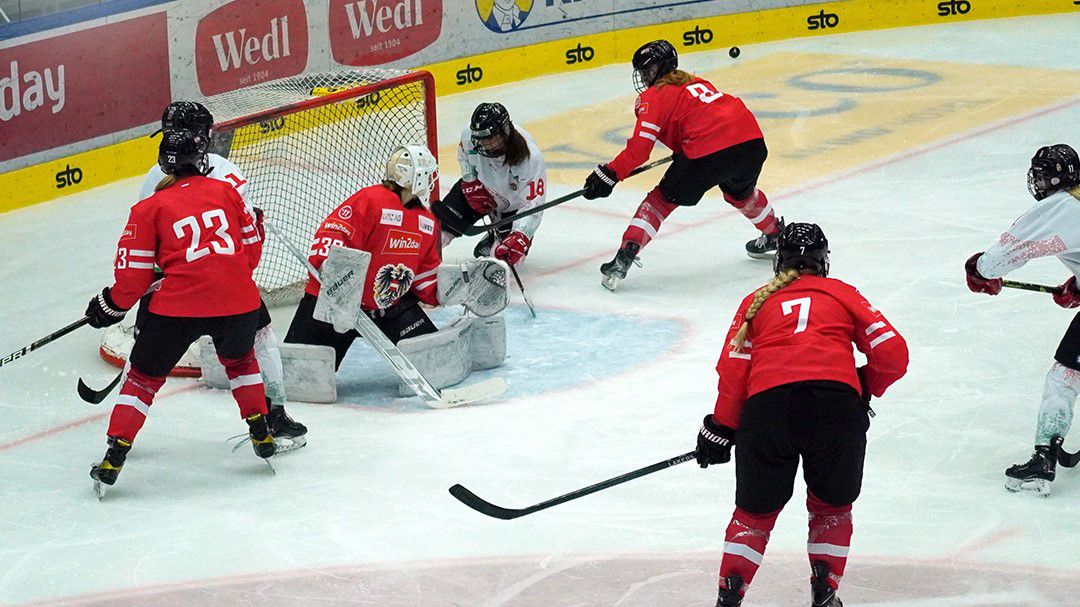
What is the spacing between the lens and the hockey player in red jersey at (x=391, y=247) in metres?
5.01

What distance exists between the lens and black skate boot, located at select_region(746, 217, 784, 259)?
6.59 m

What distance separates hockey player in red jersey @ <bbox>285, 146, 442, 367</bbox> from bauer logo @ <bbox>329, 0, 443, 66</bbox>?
12.5 feet

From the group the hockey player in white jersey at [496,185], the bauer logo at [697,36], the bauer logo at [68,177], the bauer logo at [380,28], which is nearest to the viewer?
the hockey player in white jersey at [496,185]

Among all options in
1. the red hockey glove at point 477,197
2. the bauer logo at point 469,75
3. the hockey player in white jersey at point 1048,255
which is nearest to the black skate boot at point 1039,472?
the hockey player in white jersey at point 1048,255

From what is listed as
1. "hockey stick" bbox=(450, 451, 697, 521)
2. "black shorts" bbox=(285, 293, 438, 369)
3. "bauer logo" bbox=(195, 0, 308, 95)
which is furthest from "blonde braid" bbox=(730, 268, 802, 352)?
"bauer logo" bbox=(195, 0, 308, 95)

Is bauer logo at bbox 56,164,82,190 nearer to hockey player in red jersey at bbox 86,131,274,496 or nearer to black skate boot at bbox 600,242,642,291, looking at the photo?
black skate boot at bbox 600,242,642,291

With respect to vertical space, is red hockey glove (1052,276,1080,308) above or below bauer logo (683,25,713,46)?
above

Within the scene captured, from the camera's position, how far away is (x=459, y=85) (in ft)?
30.9

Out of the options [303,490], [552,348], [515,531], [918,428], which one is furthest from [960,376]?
[303,490]

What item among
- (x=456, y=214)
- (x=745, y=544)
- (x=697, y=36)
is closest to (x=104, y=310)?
(x=745, y=544)

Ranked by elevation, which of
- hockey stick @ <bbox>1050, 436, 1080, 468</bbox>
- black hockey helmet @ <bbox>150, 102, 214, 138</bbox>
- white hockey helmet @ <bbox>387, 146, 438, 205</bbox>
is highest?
black hockey helmet @ <bbox>150, 102, 214, 138</bbox>

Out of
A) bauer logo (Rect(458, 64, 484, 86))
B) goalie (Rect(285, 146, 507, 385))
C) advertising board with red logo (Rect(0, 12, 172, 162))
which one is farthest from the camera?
bauer logo (Rect(458, 64, 484, 86))

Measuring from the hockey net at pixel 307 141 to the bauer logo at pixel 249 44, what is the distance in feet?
5.75

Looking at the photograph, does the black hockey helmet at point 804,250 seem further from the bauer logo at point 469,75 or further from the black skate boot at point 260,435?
the bauer logo at point 469,75
